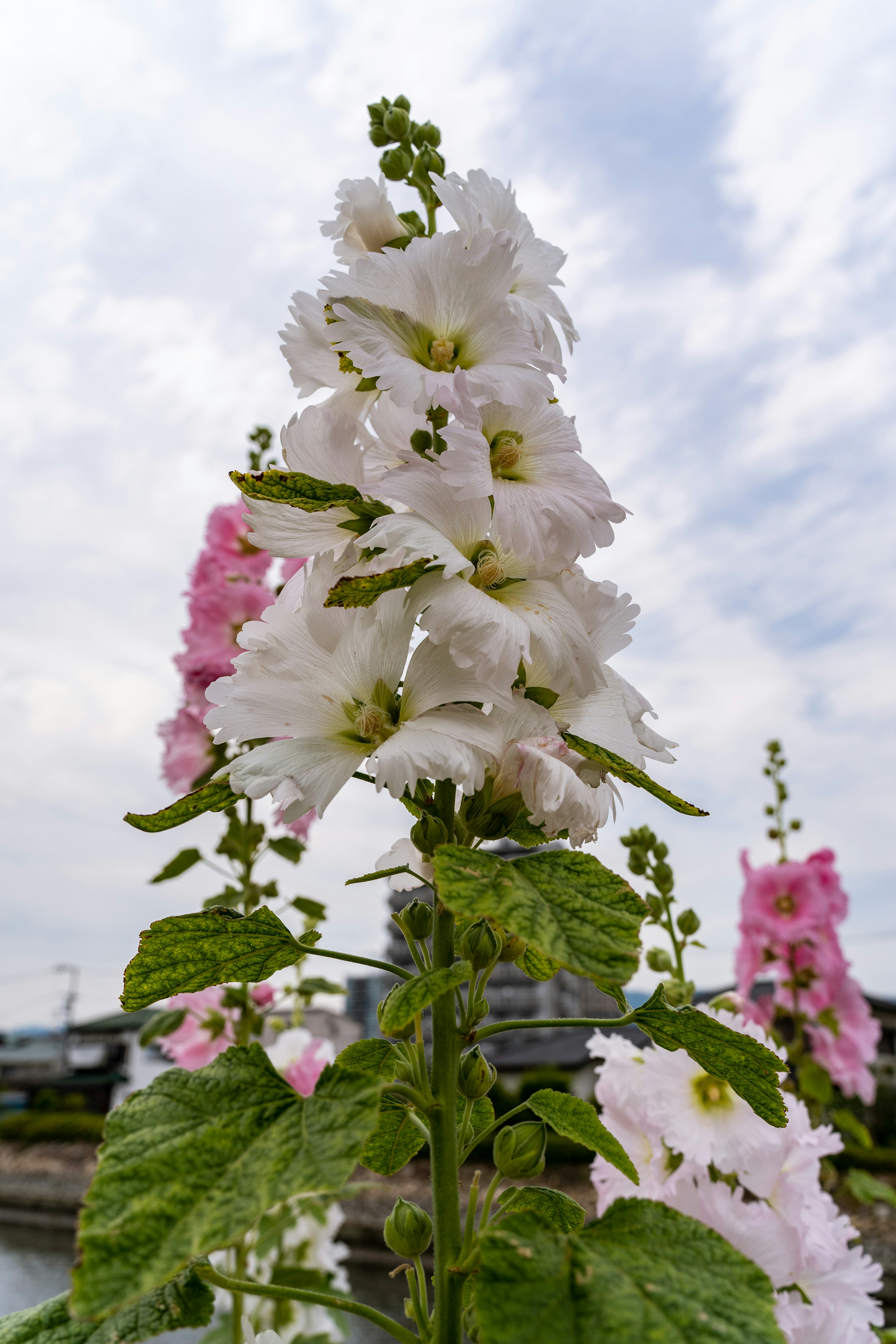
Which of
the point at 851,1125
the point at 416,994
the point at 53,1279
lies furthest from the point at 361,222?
the point at 53,1279

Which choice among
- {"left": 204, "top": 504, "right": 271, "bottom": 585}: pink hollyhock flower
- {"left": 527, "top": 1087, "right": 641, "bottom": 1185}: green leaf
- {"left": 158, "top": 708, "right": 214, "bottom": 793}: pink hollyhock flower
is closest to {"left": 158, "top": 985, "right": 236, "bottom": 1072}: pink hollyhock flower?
{"left": 158, "top": 708, "right": 214, "bottom": 793}: pink hollyhock flower

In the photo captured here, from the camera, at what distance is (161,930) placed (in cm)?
55

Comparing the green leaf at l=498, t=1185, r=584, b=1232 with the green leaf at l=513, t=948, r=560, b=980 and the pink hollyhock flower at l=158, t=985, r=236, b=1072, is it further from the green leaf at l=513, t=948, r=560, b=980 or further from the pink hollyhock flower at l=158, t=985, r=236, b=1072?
the pink hollyhock flower at l=158, t=985, r=236, b=1072

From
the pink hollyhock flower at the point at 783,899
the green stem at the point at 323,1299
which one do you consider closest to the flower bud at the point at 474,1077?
the green stem at the point at 323,1299

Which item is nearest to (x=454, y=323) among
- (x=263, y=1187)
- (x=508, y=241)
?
(x=508, y=241)

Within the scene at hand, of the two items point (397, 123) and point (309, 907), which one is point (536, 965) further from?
point (309, 907)

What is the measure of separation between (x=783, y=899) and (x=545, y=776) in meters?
2.42

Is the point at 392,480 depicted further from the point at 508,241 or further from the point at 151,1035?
the point at 151,1035

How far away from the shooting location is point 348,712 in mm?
595

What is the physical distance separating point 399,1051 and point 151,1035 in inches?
44.0

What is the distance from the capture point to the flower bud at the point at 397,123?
0.80 meters

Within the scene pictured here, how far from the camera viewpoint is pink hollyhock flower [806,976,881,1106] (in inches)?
102

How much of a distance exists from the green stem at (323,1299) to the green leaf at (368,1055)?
0.43ft

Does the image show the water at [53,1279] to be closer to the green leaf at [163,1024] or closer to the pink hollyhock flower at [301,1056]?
the pink hollyhock flower at [301,1056]
